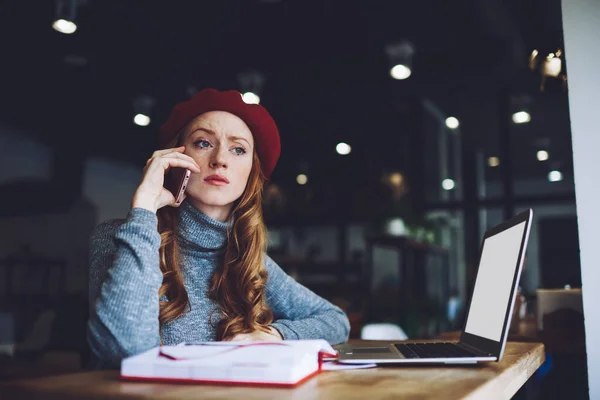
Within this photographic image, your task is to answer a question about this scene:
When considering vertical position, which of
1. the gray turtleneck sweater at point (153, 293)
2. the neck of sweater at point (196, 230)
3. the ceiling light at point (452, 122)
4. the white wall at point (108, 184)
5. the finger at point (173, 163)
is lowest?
the gray turtleneck sweater at point (153, 293)

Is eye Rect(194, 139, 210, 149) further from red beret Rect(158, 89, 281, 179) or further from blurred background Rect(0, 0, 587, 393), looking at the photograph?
blurred background Rect(0, 0, 587, 393)

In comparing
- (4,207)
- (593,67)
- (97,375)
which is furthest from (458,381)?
(4,207)

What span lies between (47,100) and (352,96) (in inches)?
116

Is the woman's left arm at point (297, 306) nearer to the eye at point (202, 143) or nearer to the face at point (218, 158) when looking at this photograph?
the face at point (218, 158)

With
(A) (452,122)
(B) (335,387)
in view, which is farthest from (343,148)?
(B) (335,387)

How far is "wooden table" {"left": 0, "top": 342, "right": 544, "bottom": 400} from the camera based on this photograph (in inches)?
27.9

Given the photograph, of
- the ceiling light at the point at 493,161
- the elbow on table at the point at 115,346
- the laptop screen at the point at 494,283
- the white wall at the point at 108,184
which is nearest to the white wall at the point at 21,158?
the white wall at the point at 108,184

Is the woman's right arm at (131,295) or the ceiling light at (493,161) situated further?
the ceiling light at (493,161)

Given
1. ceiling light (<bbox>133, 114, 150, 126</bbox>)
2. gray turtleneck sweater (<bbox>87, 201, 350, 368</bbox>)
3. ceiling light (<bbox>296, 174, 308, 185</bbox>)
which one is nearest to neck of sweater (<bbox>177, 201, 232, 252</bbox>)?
gray turtleneck sweater (<bbox>87, 201, 350, 368</bbox>)

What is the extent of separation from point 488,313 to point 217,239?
725mm

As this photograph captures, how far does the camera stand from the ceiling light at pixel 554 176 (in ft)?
24.7

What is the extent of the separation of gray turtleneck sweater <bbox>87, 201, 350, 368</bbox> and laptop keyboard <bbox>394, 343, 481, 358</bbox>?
33 cm

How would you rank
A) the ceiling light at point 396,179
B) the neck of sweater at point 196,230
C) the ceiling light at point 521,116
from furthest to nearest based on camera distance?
the ceiling light at point 396,179, the ceiling light at point 521,116, the neck of sweater at point 196,230

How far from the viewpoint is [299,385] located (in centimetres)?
78
